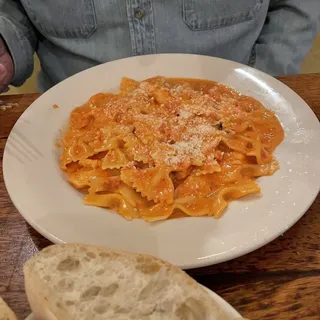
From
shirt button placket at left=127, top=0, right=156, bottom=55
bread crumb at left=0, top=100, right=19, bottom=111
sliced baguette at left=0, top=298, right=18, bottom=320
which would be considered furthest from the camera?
shirt button placket at left=127, top=0, right=156, bottom=55

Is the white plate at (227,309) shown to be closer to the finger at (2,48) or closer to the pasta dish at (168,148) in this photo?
the pasta dish at (168,148)

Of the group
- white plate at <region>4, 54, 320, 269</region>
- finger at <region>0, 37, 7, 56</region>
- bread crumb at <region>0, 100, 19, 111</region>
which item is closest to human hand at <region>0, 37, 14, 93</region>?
finger at <region>0, 37, 7, 56</region>

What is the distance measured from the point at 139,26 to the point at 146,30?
30 mm

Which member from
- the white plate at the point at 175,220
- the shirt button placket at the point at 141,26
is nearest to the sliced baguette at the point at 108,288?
the white plate at the point at 175,220

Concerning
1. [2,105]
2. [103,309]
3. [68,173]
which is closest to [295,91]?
[68,173]

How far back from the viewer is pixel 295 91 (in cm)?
161

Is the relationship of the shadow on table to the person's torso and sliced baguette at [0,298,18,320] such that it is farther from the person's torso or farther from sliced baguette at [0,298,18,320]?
the person's torso

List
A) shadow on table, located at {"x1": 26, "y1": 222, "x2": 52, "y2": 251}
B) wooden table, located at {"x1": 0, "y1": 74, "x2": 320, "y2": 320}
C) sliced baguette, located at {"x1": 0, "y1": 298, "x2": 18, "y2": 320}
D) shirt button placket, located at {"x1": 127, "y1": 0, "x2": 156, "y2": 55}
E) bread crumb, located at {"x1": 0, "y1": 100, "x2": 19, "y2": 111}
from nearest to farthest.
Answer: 1. sliced baguette, located at {"x1": 0, "y1": 298, "x2": 18, "y2": 320}
2. wooden table, located at {"x1": 0, "y1": 74, "x2": 320, "y2": 320}
3. shadow on table, located at {"x1": 26, "y1": 222, "x2": 52, "y2": 251}
4. bread crumb, located at {"x1": 0, "y1": 100, "x2": 19, "y2": 111}
5. shirt button placket, located at {"x1": 127, "y1": 0, "x2": 156, "y2": 55}

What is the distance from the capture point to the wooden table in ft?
3.27

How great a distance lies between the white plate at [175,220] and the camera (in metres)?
1.04

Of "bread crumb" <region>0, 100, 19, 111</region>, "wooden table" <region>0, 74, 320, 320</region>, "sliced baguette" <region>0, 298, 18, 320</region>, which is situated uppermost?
"sliced baguette" <region>0, 298, 18, 320</region>

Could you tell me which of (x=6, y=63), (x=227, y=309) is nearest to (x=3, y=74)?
(x=6, y=63)

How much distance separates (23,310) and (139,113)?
661mm

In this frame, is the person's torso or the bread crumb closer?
the bread crumb
